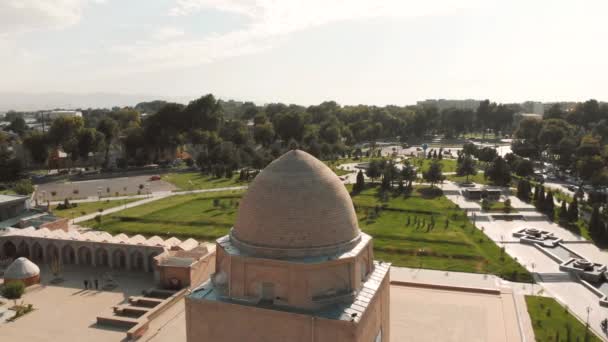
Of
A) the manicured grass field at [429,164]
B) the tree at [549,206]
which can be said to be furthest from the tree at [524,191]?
the manicured grass field at [429,164]

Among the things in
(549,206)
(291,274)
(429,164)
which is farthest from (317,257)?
(429,164)

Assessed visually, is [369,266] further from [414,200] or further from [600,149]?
[600,149]

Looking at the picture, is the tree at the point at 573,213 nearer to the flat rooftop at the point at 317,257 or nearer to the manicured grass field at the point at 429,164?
the manicured grass field at the point at 429,164

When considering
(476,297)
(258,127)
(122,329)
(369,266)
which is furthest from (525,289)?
(258,127)

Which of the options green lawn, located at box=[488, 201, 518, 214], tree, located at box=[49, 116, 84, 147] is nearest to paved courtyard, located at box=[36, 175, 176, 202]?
tree, located at box=[49, 116, 84, 147]

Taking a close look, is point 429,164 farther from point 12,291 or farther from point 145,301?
point 12,291

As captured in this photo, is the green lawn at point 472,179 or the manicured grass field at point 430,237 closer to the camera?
the manicured grass field at point 430,237
